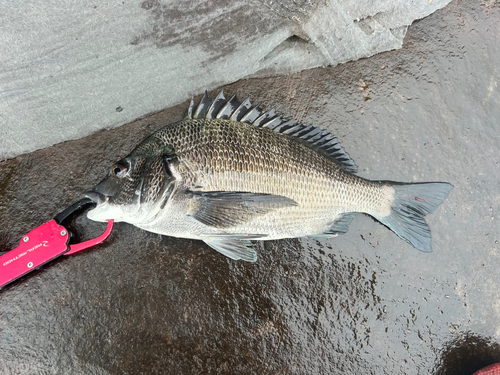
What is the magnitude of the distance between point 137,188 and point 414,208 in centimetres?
190

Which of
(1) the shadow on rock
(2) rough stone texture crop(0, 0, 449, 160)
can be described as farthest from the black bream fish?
(1) the shadow on rock

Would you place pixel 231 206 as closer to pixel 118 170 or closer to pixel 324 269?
pixel 118 170

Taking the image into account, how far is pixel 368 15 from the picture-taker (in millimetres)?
2215

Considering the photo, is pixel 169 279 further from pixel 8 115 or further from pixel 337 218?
pixel 8 115

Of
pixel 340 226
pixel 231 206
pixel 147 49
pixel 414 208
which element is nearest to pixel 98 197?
pixel 231 206

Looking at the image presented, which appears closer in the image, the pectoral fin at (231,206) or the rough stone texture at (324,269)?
the pectoral fin at (231,206)

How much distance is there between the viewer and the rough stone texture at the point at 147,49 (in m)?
2.02

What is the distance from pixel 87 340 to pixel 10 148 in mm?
1491

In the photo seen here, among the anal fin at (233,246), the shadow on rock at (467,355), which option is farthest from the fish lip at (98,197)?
the shadow on rock at (467,355)

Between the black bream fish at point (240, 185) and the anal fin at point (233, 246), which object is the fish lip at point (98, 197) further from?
the anal fin at point (233, 246)

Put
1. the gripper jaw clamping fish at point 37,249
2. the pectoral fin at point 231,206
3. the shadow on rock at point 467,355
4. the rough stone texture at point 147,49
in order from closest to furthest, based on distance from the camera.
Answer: the pectoral fin at point 231,206, the gripper jaw clamping fish at point 37,249, the rough stone texture at point 147,49, the shadow on rock at point 467,355


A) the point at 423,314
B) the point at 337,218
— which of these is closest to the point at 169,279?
the point at 337,218

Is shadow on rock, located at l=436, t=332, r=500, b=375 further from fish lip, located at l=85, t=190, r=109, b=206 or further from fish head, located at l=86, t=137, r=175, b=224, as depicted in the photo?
fish lip, located at l=85, t=190, r=109, b=206

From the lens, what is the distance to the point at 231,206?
182 centimetres
